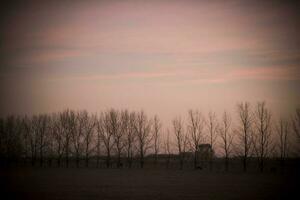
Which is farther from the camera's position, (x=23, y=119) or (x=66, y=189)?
(x=23, y=119)

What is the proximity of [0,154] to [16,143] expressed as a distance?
5.33m

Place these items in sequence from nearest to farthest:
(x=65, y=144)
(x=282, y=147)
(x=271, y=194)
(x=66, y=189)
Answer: (x=271, y=194) → (x=66, y=189) → (x=282, y=147) → (x=65, y=144)

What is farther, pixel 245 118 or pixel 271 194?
pixel 245 118

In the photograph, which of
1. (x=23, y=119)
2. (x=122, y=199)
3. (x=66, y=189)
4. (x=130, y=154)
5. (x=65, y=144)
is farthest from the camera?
(x=23, y=119)

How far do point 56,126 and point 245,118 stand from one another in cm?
4563

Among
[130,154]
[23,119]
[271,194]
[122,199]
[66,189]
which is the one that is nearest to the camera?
[122,199]

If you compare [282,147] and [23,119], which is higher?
[23,119]

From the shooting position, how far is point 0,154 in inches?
3243

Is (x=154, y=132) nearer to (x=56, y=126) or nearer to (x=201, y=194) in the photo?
(x=56, y=126)

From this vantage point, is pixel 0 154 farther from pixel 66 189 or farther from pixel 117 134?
pixel 66 189

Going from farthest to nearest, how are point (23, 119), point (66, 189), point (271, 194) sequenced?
point (23, 119), point (66, 189), point (271, 194)

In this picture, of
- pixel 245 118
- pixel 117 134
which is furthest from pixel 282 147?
pixel 117 134

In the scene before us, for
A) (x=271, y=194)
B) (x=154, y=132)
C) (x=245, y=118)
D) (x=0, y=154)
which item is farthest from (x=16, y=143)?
(x=271, y=194)

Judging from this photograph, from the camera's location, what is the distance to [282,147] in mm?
64875
